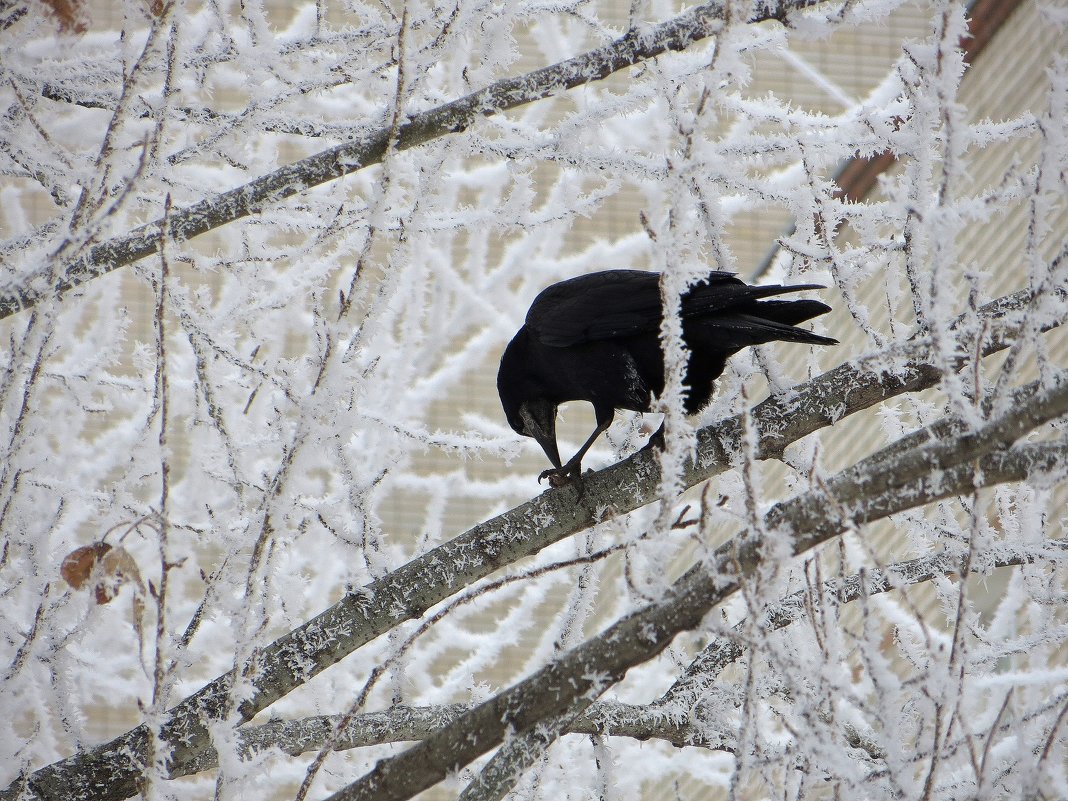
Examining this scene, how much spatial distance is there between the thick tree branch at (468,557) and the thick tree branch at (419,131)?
2.43 ft

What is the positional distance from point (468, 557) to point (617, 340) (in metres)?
1.07

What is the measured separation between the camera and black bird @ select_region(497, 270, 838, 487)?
2418mm

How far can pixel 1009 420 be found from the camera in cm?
127

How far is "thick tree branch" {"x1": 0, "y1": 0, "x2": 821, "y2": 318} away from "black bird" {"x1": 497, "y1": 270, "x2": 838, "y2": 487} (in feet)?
1.94

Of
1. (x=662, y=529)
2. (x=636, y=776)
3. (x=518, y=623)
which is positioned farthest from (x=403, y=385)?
(x=662, y=529)

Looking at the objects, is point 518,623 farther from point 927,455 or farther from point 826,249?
point 927,455

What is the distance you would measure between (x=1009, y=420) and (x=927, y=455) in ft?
A: 0.36

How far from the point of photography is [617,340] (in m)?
2.93

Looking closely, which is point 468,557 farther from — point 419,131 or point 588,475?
point 419,131

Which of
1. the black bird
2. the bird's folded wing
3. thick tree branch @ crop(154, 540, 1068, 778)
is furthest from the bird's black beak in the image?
thick tree branch @ crop(154, 540, 1068, 778)

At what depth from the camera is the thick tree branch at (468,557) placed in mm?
1854

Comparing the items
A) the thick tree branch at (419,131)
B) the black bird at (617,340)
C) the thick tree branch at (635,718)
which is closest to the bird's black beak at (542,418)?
the black bird at (617,340)

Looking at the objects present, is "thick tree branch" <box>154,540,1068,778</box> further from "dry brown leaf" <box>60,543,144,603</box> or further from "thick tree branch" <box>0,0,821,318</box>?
"thick tree branch" <box>0,0,821,318</box>

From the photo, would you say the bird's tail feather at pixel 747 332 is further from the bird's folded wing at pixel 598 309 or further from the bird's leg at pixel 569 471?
the bird's leg at pixel 569 471
